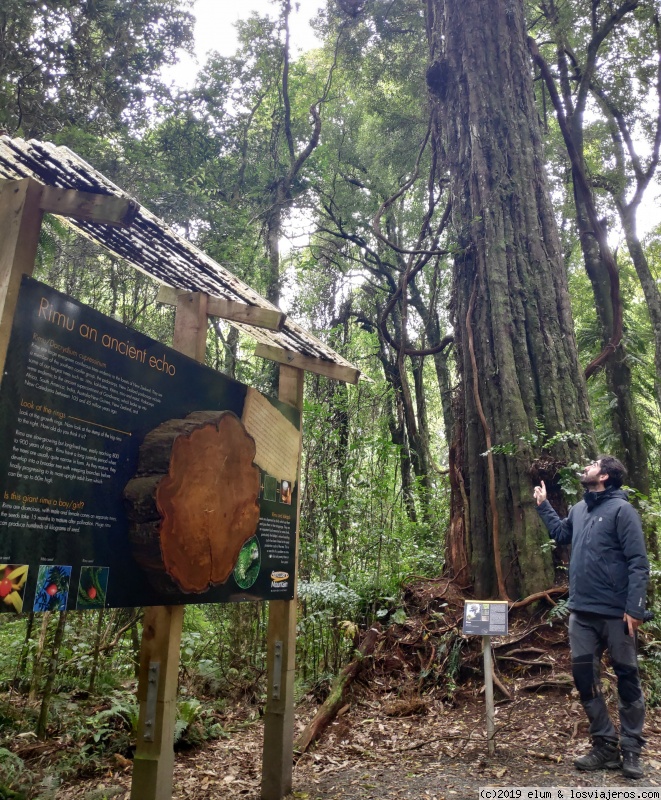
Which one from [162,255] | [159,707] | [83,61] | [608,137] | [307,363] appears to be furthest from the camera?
[608,137]

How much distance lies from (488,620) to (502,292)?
4182 millimetres

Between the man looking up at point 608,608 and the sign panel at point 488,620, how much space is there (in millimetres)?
517

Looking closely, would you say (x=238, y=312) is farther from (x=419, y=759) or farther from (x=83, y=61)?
(x=83, y=61)

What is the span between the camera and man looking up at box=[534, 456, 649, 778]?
12.6 feet

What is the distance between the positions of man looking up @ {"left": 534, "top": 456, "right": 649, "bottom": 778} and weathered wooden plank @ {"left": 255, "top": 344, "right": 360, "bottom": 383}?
6.31ft

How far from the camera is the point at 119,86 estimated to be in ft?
33.1

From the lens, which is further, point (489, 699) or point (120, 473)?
point (489, 699)

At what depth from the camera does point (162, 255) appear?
12.1 feet

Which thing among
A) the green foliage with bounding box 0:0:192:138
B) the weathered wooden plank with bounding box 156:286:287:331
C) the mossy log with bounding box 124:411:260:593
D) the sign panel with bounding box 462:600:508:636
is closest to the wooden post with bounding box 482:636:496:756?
the sign panel with bounding box 462:600:508:636

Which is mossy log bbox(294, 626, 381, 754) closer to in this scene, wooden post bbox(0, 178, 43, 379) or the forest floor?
the forest floor

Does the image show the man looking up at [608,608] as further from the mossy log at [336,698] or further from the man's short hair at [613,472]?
the mossy log at [336,698]

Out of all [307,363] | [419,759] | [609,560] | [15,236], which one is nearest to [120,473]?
[15,236]

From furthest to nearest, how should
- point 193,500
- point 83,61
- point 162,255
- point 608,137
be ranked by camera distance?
point 608,137
point 83,61
point 162,255
point 193,500

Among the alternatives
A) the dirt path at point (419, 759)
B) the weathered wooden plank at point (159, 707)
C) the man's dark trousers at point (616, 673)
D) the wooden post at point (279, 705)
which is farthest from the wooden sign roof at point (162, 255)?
the dirt path at point (419, 759)
